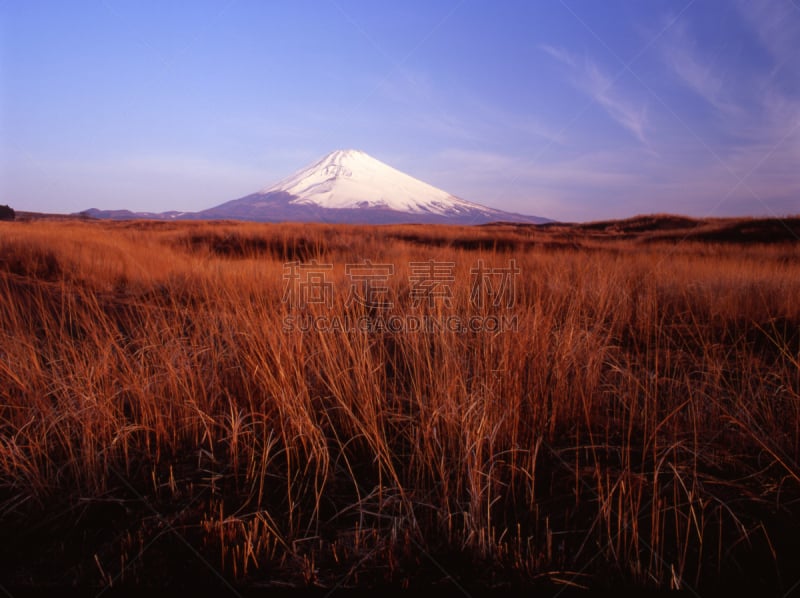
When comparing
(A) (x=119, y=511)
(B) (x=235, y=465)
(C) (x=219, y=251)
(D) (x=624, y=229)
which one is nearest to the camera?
(A) (x=119, y=511)

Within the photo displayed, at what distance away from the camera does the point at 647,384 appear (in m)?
2.25

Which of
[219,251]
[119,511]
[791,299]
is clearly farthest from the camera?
[219,251]

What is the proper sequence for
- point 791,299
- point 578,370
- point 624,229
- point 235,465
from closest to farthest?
point 235,465
point 578,370
point 791,299
point 624,229

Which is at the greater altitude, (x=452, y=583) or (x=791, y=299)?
(x=791, y=299)

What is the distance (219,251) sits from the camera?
458 inches

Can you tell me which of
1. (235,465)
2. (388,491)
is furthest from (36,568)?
(388,491)

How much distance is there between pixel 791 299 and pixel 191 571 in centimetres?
495

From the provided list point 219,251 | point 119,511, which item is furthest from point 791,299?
point 219,251

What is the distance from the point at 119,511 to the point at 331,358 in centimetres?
106

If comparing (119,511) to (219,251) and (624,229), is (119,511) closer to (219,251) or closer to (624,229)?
(219,251)

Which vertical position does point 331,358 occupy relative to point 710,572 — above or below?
above

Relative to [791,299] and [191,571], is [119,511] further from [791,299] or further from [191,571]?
[791,299]

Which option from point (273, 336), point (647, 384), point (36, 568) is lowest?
point (36, 568)

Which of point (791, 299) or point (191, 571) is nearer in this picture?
point (191, 571)
